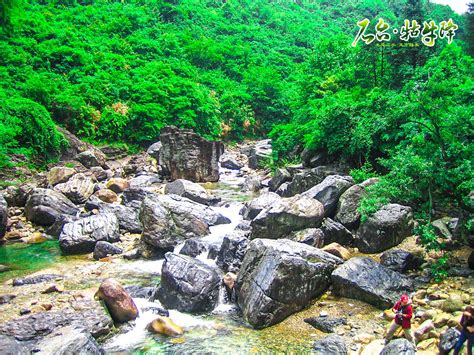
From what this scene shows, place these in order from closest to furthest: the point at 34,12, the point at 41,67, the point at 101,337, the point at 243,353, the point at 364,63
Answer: the point at 243,353 → the point at 101,337 → the point at 364,63 → the point at 41,67 → the point at 34,12

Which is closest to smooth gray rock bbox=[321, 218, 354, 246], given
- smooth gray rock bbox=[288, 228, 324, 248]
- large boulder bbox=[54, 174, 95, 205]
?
smooth gray rock bbox=[288, 228, 324, 248]

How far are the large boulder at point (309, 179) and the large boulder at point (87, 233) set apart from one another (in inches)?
363

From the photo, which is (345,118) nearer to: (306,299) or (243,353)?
(306,299)

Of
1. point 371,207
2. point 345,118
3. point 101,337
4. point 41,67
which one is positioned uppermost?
point 41,67

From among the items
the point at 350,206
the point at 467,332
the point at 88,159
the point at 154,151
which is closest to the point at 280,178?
the point at 350,206

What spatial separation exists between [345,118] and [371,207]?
7.70 metres

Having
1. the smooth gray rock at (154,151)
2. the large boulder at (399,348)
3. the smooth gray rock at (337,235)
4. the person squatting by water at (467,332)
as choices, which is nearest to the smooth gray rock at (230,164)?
the smooth gray rock at (154,151)

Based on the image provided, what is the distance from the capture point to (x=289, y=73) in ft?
164

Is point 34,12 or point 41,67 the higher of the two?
point 34,12

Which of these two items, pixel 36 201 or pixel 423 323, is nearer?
pixel 423 323

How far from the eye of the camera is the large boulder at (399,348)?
22.8 ft

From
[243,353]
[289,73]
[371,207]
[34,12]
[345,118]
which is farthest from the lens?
[289,73]

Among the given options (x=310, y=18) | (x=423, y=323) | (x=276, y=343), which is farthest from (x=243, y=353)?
(x=310, y=18)

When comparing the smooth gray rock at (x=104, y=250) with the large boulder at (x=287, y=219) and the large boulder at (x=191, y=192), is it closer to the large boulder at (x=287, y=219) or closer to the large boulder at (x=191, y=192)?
the large boulder at (x=287, y=219)
